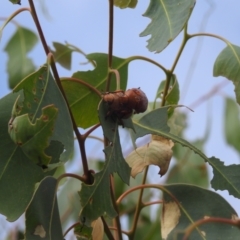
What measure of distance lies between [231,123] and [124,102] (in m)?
1.20

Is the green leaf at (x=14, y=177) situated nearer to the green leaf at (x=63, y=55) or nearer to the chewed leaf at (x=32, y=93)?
the chewed leaf at (x=32, y=93)

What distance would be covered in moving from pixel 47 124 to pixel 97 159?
1031 mm

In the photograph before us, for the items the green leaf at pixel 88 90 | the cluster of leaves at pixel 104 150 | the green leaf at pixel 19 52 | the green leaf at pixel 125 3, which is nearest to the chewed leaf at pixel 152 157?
the cluster of leaves at pixel 104 150

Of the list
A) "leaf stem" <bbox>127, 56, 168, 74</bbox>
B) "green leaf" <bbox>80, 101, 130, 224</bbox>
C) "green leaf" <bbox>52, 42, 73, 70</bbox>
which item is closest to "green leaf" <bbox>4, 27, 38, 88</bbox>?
"green leaf" <bbox>52, 42, 73, 70</bbox>

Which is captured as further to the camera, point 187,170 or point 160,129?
point 187,170

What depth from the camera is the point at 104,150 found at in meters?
0.82

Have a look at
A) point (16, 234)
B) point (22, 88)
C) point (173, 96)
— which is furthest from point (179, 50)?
point (16, 234)

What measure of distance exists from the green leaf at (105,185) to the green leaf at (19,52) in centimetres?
82

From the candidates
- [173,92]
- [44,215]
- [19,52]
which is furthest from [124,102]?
[19,52]

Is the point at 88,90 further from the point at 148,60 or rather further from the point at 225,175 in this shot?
the point at 225,175

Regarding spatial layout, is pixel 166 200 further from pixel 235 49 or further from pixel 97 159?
pixel 97 159

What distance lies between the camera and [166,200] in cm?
100

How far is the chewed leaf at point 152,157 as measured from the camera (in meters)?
0.92

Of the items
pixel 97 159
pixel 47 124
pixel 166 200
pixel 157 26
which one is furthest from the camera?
pixel 97 159
